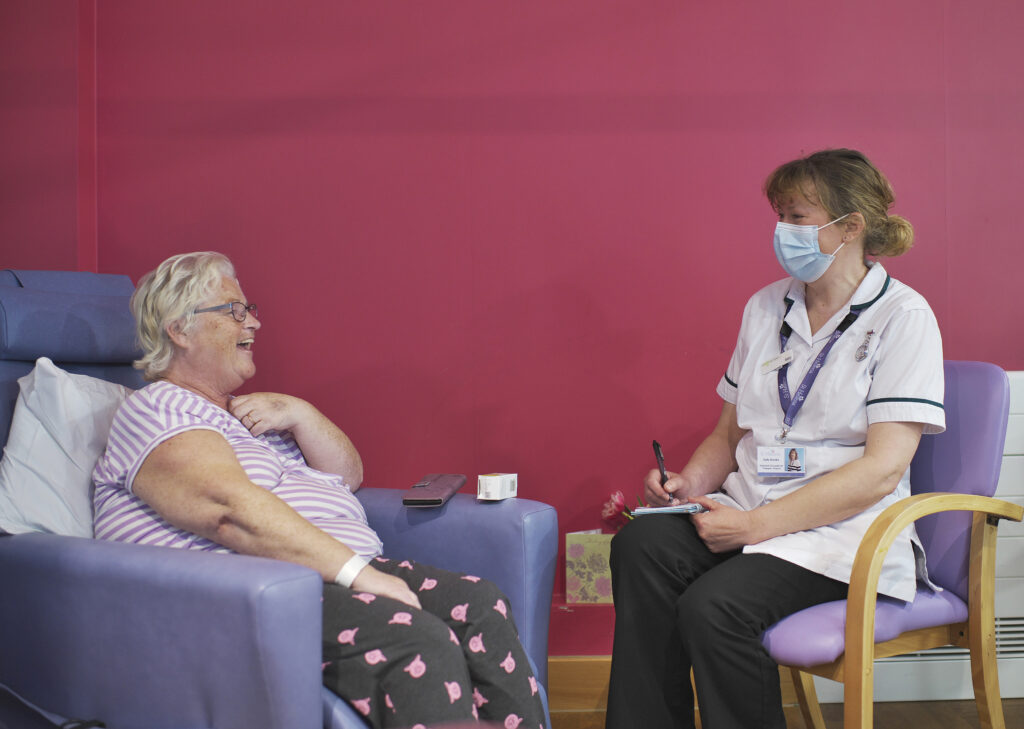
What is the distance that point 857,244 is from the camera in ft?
6.32

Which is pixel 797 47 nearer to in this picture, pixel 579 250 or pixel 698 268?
pixel 698 268

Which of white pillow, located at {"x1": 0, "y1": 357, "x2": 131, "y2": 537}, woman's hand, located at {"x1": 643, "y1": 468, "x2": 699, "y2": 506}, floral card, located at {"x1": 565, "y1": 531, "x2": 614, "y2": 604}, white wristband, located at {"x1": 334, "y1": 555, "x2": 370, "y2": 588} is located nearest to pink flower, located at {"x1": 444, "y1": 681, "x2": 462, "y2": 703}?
white wristband, located at {"x1": 334, "y1": 555, "x2": 370, "y2": 588}

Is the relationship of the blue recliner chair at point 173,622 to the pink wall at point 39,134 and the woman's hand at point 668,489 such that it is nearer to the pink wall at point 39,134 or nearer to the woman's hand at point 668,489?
the woman's hand at point 668,489

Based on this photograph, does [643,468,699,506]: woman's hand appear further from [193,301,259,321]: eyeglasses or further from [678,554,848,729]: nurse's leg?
[193,301,259,321]: eyeglasses

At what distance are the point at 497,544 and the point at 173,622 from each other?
738 mm

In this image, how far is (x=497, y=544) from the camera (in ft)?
6.23

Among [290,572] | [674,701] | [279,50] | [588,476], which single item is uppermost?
[279,50]

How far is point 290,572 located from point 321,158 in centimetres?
161

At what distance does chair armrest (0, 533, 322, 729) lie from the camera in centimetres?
130

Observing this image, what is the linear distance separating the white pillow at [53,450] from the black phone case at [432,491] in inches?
27.2

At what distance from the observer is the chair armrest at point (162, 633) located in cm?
130

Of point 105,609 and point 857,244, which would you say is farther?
point 857,244

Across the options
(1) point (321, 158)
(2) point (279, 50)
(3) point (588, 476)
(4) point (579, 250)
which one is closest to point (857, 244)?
(4) point (579, 250)

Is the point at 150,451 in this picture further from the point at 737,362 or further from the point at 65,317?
the point at 737,362
